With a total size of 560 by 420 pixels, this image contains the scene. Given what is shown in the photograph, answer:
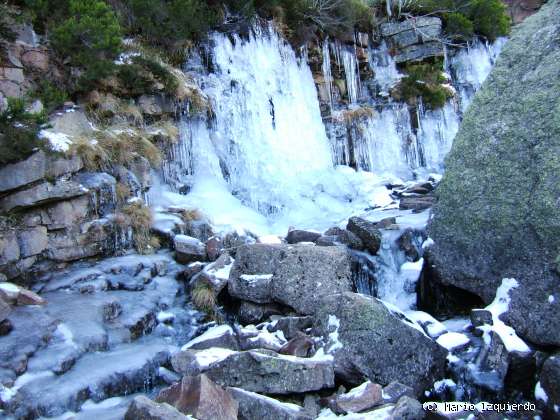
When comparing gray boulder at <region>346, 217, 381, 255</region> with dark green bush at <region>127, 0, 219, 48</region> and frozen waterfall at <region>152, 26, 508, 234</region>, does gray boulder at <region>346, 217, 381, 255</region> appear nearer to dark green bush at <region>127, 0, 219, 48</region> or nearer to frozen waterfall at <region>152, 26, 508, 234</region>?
frozen waterfall at <region>152, 26, 508, 234</region>

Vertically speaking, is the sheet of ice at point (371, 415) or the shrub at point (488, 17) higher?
the shrub at point (488, 17)

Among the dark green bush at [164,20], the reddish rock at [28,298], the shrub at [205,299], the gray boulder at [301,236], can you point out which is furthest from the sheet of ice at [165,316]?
the dark green bush at [164,20]

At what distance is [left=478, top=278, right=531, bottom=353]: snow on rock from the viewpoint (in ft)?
16.4

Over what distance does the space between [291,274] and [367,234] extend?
1.99 metres

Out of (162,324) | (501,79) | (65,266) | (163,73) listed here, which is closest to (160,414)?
(162,324)

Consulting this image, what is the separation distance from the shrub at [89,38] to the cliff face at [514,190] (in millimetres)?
5978

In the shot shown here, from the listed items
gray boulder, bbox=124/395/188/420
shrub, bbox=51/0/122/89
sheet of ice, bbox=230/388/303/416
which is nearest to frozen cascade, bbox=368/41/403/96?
shrub, bbox=51/0/122/89

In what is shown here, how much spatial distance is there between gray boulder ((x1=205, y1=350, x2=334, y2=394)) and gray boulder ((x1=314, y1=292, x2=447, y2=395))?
0.26 m

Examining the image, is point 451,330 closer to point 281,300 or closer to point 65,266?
point 281,300

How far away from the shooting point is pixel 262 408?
4.21m

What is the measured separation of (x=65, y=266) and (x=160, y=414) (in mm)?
4476

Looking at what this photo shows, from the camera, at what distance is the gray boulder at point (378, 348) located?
4.88 meters

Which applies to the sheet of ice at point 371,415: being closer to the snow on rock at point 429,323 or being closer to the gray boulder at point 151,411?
the gray boulder at point 151,411

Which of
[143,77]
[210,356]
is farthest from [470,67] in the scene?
[210,356]
